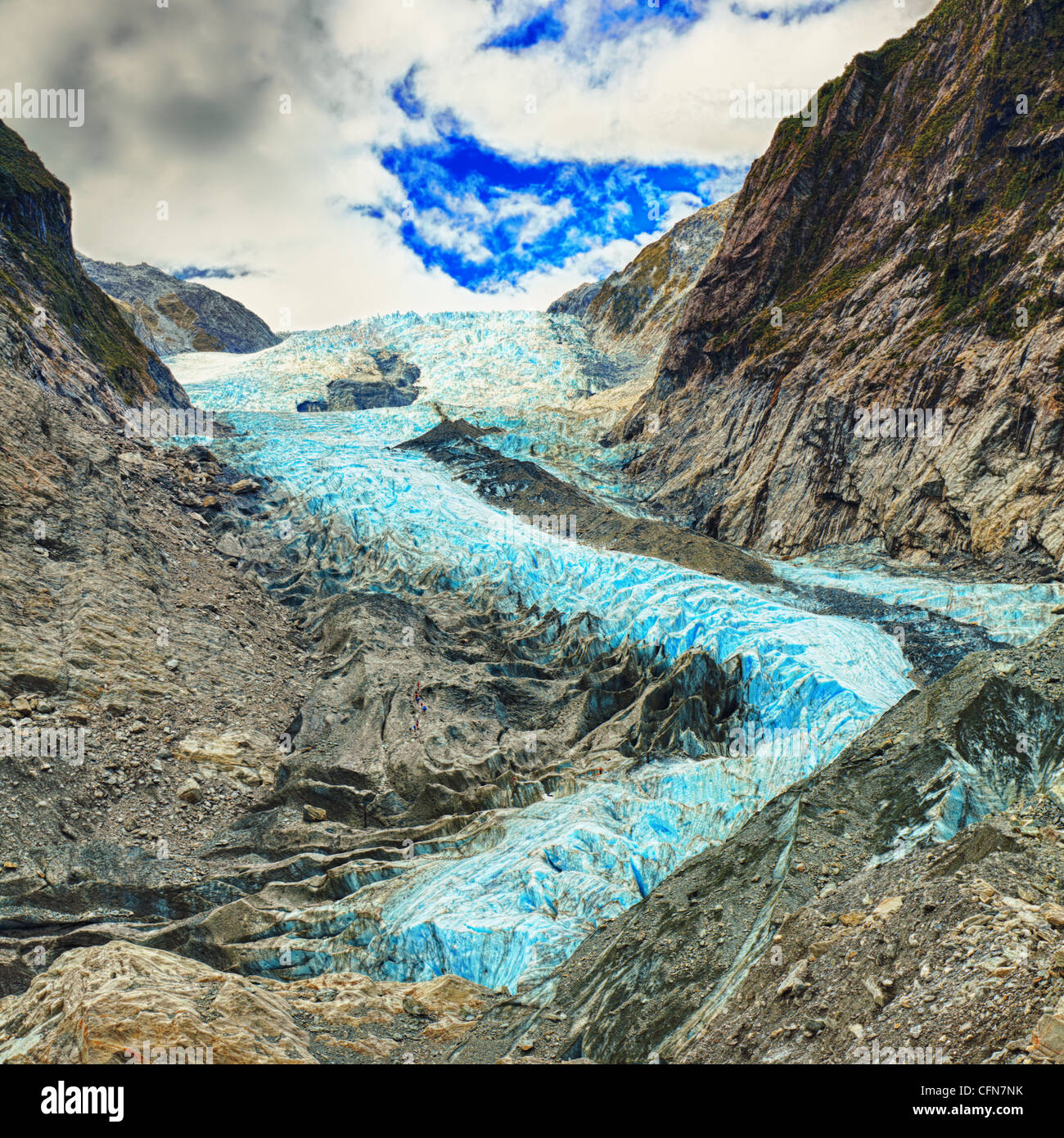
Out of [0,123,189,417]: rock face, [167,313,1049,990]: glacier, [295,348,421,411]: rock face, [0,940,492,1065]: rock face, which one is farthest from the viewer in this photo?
[295,348,421,411]: rock face

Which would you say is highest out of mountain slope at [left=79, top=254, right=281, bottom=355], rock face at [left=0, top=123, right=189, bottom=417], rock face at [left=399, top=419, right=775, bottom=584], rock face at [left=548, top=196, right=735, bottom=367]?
mountain slope at [left=79, top=254, right=281, bottom=355]

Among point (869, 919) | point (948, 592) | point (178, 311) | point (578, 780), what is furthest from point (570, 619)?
point (178, 311)

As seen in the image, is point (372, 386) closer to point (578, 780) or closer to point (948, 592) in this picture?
point (948, 592)

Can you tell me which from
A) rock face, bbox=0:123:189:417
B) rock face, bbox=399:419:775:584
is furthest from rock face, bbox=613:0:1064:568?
rock face, bbox=0:123:189:417

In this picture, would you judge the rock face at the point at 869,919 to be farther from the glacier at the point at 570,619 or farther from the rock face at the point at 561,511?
the rock face at the point at 561,511

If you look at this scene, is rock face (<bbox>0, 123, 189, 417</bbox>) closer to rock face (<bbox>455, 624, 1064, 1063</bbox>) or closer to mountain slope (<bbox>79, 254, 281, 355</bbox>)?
rock face (<bbox>455, 624, 1064, 1063</bbox>)
